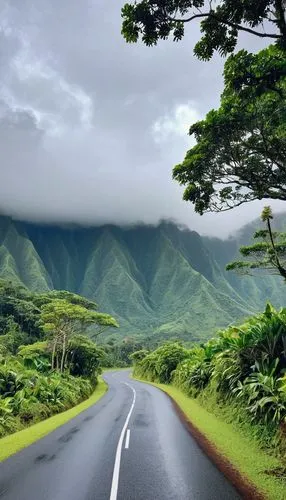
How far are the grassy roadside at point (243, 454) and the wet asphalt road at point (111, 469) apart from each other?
0.60 meters

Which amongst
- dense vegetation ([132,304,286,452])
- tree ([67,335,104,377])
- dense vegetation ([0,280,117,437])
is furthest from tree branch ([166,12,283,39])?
tree ([67,335,104,377])

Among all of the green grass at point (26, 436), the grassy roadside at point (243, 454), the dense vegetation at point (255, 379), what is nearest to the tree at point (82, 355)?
the green grass at point (26, 436)

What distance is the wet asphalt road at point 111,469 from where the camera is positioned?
24.3 ft

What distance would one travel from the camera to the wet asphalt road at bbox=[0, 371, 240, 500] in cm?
742

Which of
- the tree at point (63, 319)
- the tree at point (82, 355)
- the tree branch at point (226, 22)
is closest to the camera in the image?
the tree branch at point (226, 22)

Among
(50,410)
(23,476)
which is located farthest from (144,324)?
(23,476)

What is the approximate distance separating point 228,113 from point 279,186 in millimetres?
2565

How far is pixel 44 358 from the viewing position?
118 feet

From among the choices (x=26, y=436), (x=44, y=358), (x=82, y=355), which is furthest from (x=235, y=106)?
(x=82, y=355)

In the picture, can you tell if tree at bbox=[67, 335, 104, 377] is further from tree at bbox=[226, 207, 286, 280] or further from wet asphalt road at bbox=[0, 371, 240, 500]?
wet asphalt road at bbox=[0, 371, 240, 500]

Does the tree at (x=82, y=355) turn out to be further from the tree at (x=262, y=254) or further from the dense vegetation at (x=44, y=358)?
the tree at (x=262, y=254)

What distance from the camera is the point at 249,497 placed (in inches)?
275

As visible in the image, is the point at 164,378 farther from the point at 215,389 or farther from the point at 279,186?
the point at 279,186

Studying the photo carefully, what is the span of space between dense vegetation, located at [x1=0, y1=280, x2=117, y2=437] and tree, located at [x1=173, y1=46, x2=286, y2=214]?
1121cm
